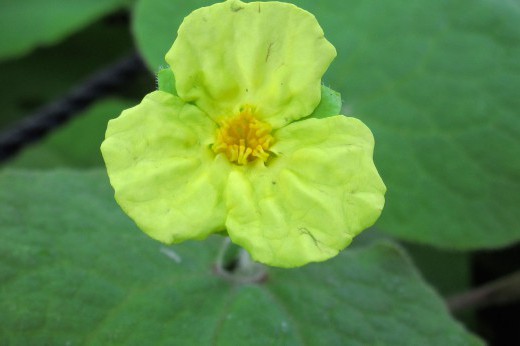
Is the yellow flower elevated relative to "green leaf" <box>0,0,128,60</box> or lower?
→ elevated

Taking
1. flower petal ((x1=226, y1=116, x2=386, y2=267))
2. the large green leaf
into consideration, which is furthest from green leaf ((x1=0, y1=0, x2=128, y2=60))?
flower petal ((x1=226, y1=116, x2=386, y2=267))

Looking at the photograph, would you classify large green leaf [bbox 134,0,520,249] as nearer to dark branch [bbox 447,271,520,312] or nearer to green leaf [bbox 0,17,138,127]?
dark branch [bbox 447,271,520,312]

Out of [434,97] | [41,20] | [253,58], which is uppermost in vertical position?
[253,58]

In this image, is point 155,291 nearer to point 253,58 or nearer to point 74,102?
point 253,58

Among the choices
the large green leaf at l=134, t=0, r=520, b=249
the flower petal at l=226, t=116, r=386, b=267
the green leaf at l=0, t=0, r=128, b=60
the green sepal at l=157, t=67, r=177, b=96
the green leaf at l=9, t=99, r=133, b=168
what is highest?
Answer: the green sepal at l=157, t=67, r=177, b=96

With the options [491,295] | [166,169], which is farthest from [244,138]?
[491,295]

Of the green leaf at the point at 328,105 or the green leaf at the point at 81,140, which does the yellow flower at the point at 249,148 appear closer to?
the green leaf at the point at 328,105

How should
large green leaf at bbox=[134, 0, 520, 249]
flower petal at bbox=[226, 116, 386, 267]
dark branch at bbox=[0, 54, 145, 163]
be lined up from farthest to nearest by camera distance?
dark branch at bbox=[0, 54, 145, 163], large green leaf at bbox=[134, 0, 520, 249], flower petal at bbox=[226, 116, 386, 267]
